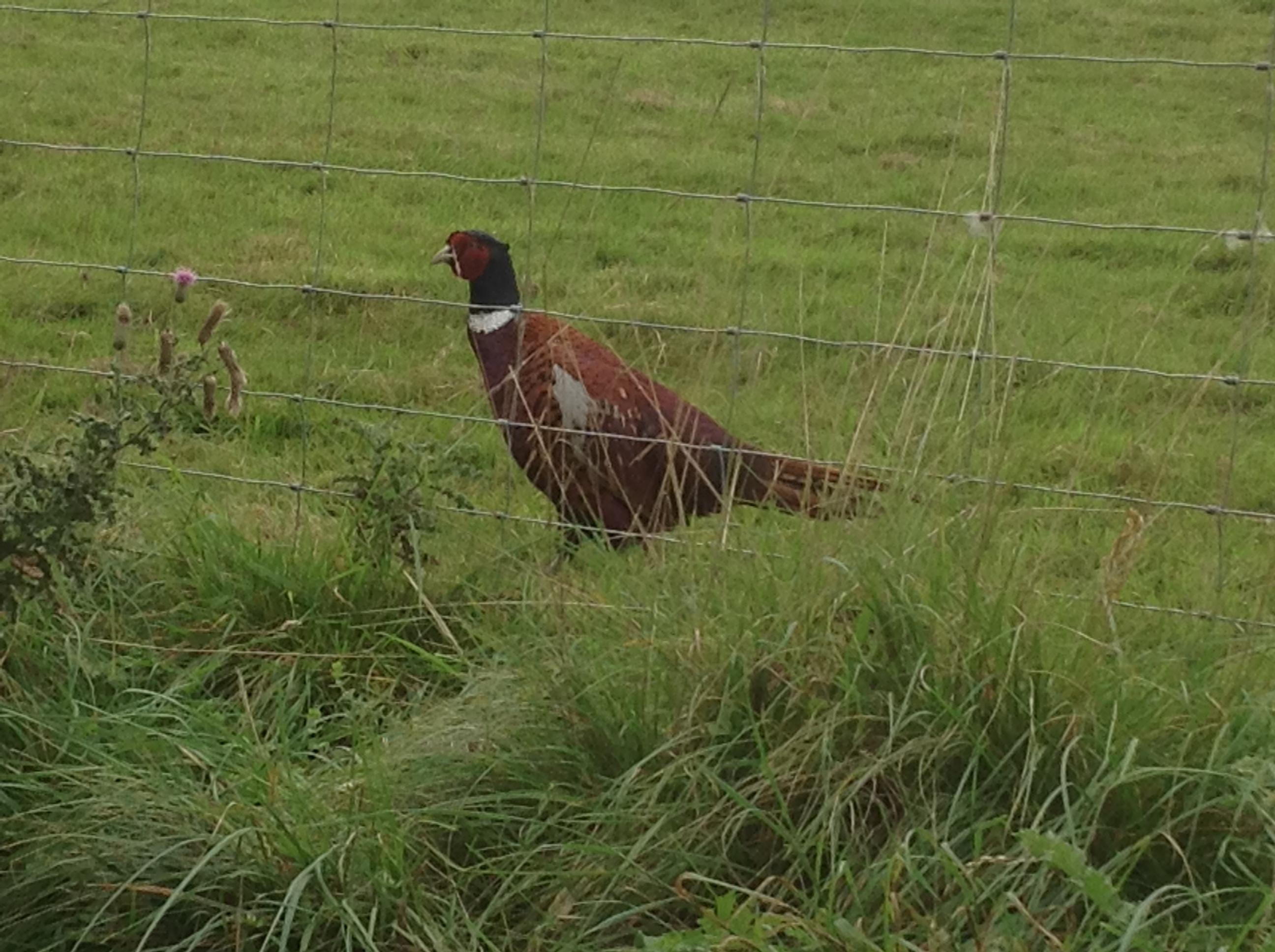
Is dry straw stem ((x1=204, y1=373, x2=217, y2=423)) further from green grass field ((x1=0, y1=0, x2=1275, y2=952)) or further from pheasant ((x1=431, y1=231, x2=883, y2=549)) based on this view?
pheasant ((x1=431, y1=231, x2=883, y2=549))

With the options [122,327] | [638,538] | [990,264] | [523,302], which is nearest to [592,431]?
[523,302]

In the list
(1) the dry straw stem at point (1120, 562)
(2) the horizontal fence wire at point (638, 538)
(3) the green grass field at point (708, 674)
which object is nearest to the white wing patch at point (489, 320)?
(3) the green grass field at point (708, 674)

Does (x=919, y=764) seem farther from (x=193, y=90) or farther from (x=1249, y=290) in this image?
(x=193, y=90)

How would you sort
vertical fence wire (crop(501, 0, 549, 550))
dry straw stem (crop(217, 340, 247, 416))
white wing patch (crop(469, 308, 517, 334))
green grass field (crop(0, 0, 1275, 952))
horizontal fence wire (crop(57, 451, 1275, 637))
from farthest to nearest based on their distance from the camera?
white wing patch (crop(469, 308, 517, 334)), vertical fence wire (crop(501, 0, 549, 550)), dry straw stem (crop(217, 340, 247, 416)), horizontal fence wire (crop(57, 451, 1275, 637)), green grass field (crop(0, 0, 1275, 952))

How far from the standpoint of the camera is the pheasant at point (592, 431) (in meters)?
3.42

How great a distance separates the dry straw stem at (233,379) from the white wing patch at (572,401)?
2.72 feet

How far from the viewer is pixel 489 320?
13.6 ft

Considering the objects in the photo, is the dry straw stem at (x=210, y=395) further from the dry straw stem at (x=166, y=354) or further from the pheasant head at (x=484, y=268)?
the pheasant head at (x=484, y=268)

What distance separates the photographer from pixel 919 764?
8.20 feet

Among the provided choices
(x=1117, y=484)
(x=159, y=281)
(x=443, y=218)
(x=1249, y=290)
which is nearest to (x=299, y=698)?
(x=1249, y=290)

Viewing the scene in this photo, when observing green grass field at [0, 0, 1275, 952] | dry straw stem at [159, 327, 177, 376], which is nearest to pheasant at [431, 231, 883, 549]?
green grass field at [0, 0, 1275, 952]

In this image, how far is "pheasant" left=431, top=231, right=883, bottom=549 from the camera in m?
3.42

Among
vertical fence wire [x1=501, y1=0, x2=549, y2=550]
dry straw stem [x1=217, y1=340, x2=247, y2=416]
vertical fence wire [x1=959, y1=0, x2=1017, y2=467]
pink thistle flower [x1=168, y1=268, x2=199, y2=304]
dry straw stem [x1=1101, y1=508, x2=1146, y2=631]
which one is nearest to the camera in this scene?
dry straw stem [x1=1101, y1=508, x2=1146, y2=631]

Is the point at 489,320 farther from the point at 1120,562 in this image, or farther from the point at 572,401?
the point at 1120,562
